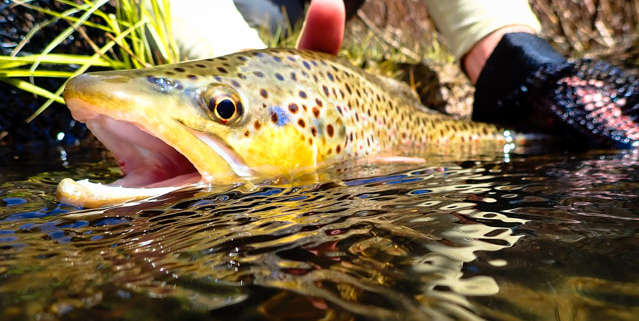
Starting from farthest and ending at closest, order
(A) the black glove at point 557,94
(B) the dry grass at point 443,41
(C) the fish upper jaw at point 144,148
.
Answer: (B) the dry grass at point 443,41 < (A) the black glove at point 557,94 < (C) the fish upper jaw at point 144,148

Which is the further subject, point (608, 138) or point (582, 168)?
point (608, 138)

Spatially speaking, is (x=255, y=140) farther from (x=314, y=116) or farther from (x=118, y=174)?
(x=118, y=174)

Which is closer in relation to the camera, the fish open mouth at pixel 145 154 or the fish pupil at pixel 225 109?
Answer: the fish open mouth at pixel 145 154

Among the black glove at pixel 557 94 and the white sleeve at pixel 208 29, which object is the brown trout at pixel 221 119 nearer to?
the white sleeve at pixel 208 29

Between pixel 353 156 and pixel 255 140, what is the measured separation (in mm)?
569

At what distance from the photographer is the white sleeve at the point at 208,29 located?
2439 millimetres

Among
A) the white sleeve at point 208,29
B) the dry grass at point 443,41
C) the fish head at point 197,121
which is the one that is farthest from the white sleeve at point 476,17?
the fish head at point 197,121

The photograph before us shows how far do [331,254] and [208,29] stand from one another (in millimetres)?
2065

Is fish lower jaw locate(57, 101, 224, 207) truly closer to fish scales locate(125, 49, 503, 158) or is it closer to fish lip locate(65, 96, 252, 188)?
fish lip locate(65, 96, 252, 188)

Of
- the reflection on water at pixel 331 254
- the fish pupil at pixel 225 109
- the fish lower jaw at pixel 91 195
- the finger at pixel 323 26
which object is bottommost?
the reflection on water at pixel 331 254

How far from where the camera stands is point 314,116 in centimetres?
172

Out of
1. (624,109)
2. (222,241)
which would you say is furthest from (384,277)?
(624,109)

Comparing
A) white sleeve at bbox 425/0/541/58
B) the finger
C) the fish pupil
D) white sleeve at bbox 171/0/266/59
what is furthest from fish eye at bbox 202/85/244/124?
white sleeve at bbox 425/0/541/58

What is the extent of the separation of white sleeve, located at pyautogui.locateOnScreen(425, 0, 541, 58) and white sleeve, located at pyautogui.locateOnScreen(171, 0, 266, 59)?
55.5 inches
